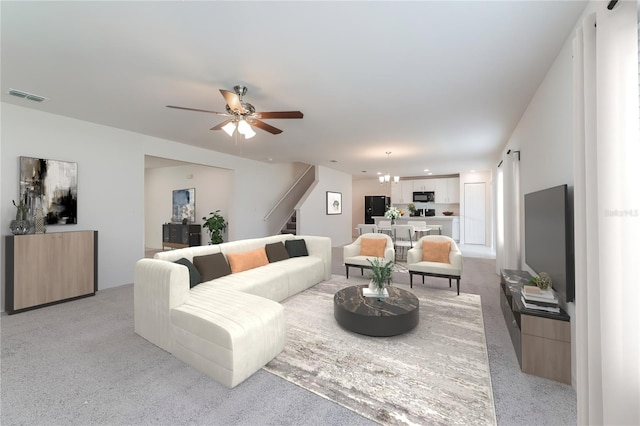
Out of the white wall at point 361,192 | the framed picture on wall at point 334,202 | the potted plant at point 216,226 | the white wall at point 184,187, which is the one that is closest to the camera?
the potted plant at point 216,226

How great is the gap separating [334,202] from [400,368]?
730cm

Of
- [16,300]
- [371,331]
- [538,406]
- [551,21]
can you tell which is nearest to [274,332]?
[371,331]

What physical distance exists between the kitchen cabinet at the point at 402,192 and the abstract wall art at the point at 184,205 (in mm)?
7673

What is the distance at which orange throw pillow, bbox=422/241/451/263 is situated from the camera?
14.6 ft

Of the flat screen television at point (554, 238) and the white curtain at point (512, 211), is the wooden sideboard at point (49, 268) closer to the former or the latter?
the flat screen television at point (554, 238)

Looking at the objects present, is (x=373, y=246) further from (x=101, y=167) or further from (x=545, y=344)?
(x=101, y=167)

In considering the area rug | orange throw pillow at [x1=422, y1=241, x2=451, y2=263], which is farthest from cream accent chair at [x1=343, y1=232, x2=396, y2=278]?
the area rug

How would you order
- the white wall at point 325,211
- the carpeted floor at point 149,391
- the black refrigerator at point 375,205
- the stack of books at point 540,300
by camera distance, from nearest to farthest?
the carpeted floor at point 149,391 < the stack of books at point 540,300 < the white wall at point 325,211 < the black refrigerator at point 375,205

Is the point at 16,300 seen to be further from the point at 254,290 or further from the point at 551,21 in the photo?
the point at 551,21

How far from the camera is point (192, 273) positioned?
303 centimetres

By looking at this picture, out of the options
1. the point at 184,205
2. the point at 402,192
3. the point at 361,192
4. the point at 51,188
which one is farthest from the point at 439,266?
the point at 361,192

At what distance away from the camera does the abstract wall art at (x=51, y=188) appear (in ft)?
12.0

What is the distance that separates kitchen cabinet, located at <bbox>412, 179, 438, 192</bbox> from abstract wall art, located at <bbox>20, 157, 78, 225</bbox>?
10282 millimetres

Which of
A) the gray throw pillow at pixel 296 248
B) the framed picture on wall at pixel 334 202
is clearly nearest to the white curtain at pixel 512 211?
the gray throw pillow at pixel 296 248
